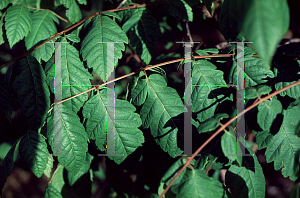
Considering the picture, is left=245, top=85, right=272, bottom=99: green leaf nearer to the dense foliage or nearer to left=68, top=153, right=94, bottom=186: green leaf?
the dense foliage

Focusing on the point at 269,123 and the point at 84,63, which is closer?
the point at 269,123

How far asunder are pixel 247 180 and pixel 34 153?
0.96 meters

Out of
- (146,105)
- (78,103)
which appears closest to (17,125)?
(78,103)

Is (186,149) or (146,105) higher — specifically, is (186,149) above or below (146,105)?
below

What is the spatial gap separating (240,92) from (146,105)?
40 centimetres

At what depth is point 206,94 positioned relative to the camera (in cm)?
95

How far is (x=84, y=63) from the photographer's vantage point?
1121 millimetres

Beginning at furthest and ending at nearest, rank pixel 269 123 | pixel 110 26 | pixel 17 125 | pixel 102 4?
1. pixel 102 4
2. pixel 17 125
3. pixel 110 26
4. pixel 269 123

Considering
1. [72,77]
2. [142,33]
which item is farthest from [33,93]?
[142,33]

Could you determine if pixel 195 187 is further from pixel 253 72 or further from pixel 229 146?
pixel 253 72

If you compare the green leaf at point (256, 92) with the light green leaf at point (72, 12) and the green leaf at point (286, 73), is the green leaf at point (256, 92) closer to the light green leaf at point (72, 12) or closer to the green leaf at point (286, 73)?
the green leaf at point (286, 73)

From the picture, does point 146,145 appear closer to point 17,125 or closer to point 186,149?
point 186,149

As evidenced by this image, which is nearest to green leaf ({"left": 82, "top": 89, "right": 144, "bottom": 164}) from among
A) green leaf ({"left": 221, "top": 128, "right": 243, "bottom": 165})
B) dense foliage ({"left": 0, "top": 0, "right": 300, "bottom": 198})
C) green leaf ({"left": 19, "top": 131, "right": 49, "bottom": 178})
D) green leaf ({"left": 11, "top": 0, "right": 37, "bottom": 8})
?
→ dense foliage ({"left": 0, "top": 0, "right": 300, "bottom": 198})

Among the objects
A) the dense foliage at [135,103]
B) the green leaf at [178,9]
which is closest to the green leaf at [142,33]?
the dense foliage at [135,103]
